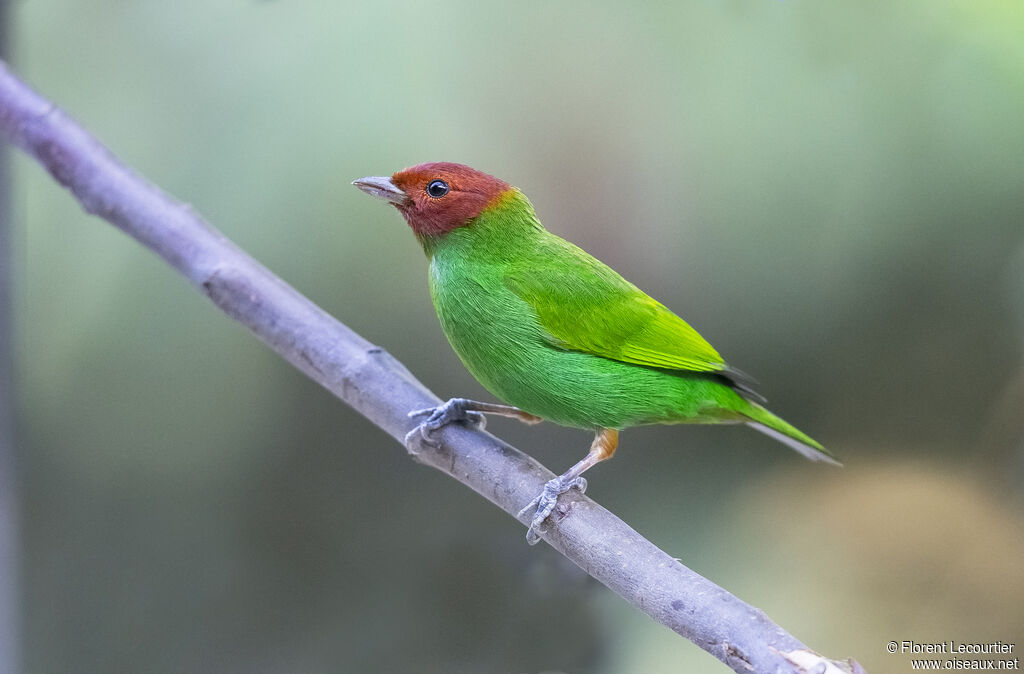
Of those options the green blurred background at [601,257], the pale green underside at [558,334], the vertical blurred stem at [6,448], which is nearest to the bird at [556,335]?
the pale green underside at [558,334]

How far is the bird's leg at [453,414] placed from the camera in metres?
1.65

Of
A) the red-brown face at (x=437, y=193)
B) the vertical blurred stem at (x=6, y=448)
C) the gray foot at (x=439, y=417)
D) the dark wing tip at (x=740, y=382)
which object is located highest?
the dark wing tip at (x=740, y=382)

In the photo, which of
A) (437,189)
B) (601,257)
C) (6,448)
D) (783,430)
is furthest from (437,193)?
(6,448)

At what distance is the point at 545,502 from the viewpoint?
1.48 metres

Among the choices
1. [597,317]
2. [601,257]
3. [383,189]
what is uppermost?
[601,257]

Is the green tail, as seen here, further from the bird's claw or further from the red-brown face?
the red-brown face

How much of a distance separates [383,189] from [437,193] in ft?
0.33

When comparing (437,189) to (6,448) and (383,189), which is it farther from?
(6,448)

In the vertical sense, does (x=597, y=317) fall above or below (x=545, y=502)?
above

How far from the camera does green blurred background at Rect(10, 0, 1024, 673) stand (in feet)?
6.42

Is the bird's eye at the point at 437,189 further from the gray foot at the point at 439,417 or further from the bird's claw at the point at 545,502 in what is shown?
the bird's claw at the point at 545,502

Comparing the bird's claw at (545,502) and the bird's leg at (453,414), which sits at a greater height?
the bird's leg at (453,414)

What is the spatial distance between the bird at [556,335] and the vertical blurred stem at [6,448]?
1429mm

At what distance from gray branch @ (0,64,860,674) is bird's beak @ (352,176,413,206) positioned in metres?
0.38
